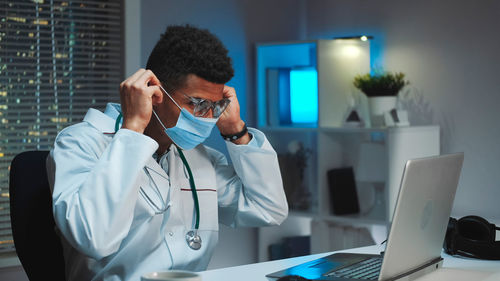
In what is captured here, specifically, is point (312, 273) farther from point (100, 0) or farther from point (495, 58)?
point (100, 0)

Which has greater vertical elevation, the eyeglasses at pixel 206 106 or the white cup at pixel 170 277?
the eyeglasses at pixel 206 106

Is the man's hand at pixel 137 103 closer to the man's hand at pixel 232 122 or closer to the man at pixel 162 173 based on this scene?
the man at pixel 162 173

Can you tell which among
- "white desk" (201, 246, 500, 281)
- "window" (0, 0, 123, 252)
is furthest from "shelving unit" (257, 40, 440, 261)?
"white desk" (201, 246, 500, 281)

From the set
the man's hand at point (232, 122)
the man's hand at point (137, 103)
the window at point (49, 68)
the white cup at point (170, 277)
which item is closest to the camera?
the white cup at point (170, 277)

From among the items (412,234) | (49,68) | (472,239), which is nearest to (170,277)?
(412,234)

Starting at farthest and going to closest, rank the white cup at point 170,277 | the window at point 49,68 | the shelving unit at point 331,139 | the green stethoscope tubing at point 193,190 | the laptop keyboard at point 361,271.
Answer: the shelving unit at point 331,139 < the window at point 49,68 < the green stethoscope tubing at point 193,190 < the laptop keyboard at point 361,271 < the white cup at point 170,277

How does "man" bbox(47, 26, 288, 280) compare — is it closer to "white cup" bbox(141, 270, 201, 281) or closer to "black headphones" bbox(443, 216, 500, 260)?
"white cup" bbox(141, 270, 201, 281)

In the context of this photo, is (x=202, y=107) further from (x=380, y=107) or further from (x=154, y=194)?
(x=380, y=107)

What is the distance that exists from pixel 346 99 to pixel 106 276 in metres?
2.10

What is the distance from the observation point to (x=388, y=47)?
3611 millimetres

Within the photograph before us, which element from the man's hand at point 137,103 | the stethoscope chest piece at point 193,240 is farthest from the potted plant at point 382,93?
the man's hand at point 137,103

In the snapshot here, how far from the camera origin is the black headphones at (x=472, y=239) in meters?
1.88

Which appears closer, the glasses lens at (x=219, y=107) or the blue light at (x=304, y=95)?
the glasses lens at (x=219, y=107)

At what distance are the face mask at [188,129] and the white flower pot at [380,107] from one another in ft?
5.15
